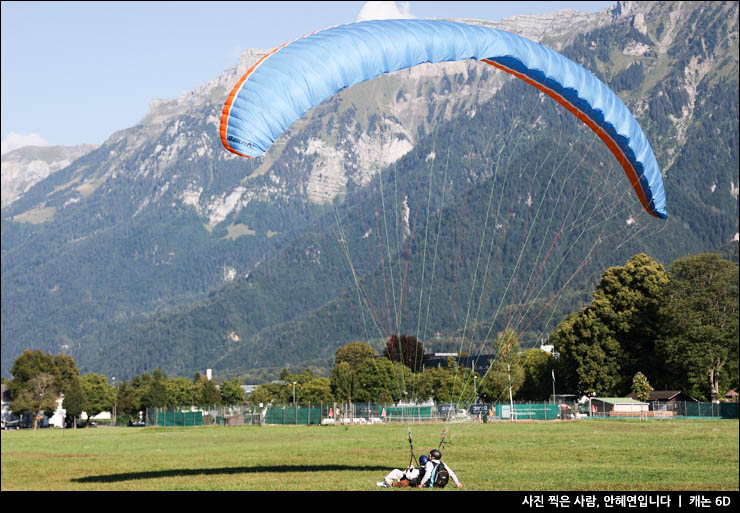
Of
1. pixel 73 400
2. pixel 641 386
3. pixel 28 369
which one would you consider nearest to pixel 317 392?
pixel 73 400

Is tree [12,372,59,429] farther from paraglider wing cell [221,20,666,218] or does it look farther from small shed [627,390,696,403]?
paraglider wing cell [221,20,666,218]

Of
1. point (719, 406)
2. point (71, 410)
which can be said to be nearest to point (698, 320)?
point (719, 406)

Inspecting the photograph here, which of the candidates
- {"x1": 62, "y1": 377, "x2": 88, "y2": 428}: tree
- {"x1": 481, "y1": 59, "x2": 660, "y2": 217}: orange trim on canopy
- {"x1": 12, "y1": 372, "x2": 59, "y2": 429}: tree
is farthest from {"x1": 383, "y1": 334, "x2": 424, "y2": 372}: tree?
{"x1": 12, "y1": 372, "x2": 59, "y2": 429}: tree

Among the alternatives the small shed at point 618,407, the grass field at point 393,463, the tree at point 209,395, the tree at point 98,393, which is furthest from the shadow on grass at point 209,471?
the tree at point 98,393

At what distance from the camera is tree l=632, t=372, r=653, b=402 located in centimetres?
5381

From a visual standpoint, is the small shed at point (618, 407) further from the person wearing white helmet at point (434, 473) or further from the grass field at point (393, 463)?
the person wearing white helmet at point (434, 473)

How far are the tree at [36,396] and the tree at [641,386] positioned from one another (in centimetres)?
5521

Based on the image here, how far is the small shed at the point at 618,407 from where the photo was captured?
53.8 meters

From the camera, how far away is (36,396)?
8488cm

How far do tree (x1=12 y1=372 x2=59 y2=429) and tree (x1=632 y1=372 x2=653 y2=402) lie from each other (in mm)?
55213

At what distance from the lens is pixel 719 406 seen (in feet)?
160
